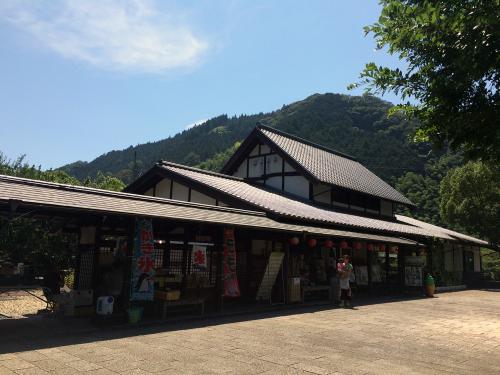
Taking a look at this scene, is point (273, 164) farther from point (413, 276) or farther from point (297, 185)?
point (413, 276)

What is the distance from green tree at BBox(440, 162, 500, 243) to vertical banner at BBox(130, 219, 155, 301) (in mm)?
27620

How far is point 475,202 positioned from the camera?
31.0m

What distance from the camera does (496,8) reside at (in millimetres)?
4555

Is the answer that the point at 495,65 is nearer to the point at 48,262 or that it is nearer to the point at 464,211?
the point at 48,262

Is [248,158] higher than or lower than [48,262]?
higher

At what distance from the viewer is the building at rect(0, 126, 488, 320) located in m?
9.80

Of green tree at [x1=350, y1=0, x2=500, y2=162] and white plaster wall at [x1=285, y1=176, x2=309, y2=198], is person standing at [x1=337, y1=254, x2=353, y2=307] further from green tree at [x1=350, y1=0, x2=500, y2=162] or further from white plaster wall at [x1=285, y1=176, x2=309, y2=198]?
green tree at [x1=350, y1=0, x2=500, y2=162]

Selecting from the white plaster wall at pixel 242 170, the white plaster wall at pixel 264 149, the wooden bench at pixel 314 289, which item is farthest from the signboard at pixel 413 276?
the white plaster wall at pixel 242 170

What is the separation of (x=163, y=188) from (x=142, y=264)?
8.34 m

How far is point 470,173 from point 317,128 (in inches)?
1711

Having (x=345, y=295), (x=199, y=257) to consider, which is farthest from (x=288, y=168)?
(x=199, y=257)

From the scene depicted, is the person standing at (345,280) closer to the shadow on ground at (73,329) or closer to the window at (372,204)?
the shadow on ground at (73,329)

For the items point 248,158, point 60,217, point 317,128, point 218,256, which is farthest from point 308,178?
point 317,128

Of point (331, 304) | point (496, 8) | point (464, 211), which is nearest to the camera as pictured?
point (496, 8)
